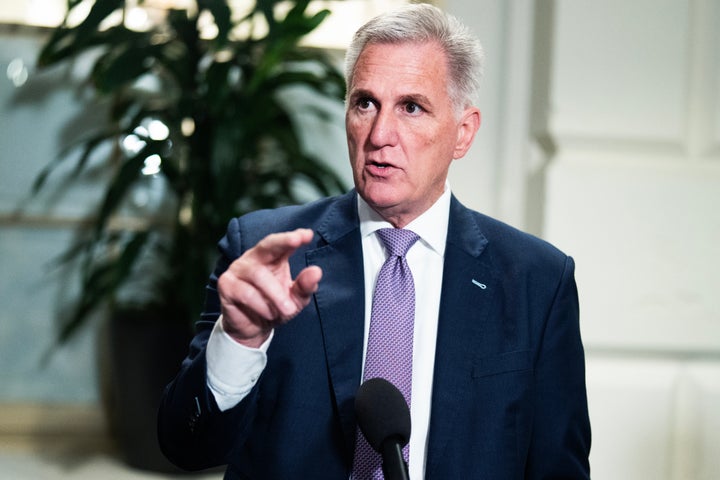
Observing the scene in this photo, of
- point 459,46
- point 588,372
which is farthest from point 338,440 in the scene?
point 588,372

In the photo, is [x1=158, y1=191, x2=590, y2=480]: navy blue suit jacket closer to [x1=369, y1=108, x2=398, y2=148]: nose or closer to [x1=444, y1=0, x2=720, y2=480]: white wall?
[x1=369, y1=108, x2=398, y2=148]: nose

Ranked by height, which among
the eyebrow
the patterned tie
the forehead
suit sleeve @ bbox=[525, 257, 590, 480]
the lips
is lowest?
suit sleeve @ bbox=[525, 257, 590, 480]

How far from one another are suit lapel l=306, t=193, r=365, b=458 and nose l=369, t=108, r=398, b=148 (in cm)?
17

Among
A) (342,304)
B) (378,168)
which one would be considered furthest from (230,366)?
(378,168)

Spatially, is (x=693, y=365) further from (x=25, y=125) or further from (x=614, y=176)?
(x=25, y=125)

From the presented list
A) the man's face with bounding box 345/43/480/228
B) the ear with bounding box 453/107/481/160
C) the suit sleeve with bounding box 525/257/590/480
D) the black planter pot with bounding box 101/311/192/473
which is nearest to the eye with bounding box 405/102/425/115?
the man's face with bounding box 345/43/480/228

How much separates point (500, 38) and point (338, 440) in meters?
1.29

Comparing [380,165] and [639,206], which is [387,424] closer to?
[380,165]

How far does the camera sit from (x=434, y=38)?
1288 mm

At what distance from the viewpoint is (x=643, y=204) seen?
204cm

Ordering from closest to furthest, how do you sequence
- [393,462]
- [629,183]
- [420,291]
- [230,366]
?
[393,462] → [230,366] → [420,291] → [629,183]

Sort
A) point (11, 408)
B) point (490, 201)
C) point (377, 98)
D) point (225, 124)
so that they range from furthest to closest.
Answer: point (11, 408) < point (225, 124) < point (490, 201) < point (377, 98)

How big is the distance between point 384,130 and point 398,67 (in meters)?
0.11

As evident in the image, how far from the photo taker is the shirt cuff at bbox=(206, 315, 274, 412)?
1039 millimetres
